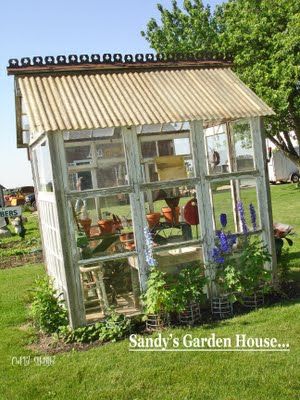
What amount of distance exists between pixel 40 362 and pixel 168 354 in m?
1.65

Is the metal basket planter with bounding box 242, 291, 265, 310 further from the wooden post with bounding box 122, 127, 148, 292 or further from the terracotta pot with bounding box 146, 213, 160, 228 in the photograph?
the terracotta pot with bounding box 146, 213, 160, 228

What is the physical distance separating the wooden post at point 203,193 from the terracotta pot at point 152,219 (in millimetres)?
657

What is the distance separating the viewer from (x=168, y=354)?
5504 mm

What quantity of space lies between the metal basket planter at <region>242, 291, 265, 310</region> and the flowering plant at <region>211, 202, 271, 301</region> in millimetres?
92

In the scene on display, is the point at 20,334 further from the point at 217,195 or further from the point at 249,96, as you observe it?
the point at 249,96

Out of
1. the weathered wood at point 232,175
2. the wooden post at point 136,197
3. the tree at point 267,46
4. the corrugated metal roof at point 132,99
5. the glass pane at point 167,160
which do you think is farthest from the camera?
the tree at point 267,46

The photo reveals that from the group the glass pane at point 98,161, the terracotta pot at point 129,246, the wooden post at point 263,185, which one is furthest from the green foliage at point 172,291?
the glass pane at point 98,161

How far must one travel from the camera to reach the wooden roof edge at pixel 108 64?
7160 mm

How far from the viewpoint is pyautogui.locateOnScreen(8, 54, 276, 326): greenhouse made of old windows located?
638 centimetres

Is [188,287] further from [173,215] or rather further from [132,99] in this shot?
[132,99]

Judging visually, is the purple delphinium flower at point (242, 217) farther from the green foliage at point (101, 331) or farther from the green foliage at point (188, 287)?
the green foliage at point (101, 331)

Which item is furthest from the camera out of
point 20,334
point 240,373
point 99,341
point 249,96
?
point 249,96

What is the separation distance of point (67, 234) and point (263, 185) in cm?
320

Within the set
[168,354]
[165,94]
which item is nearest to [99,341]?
[168,354]
